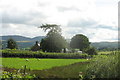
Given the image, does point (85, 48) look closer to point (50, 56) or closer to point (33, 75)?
point (50, 56)

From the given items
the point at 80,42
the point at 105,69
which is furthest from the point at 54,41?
the point at 105,69

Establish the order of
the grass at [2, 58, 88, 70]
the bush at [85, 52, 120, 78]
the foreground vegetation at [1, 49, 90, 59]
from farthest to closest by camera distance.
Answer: the foreground vegetation at [1, 49, 90, 59]
the grass at [2, 58, 88, 70]
the bush at [85, 52, 120, 78]

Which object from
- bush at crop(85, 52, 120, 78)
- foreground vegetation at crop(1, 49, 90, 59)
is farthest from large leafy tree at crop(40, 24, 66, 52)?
bush at crop(85, 52, 120, 78)

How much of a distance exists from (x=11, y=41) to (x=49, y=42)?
20.4 meters

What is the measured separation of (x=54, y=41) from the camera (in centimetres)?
5328

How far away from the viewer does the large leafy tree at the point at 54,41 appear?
53.2 metres

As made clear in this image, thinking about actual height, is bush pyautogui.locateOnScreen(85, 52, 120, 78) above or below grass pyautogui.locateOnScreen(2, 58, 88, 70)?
above

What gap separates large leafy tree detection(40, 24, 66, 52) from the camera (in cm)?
5316

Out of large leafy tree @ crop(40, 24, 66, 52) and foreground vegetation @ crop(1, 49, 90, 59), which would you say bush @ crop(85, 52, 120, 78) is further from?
large leafy tree @ crop(40, 24, 66, 52)

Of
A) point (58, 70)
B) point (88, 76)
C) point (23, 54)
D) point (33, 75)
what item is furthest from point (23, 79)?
point (23, 54)

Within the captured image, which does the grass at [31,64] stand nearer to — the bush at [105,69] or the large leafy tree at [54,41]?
the bush at [105,69]

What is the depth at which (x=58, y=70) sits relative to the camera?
7363 millimetres

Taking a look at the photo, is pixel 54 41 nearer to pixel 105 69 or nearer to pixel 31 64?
pixel 31 64

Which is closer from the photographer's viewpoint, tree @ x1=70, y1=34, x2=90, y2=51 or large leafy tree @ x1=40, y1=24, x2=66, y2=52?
large leafy tree @ x1=40, y1=24, x2=66, y2=52
